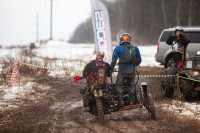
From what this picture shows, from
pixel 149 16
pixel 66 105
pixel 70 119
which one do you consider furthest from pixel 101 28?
pixel 149 16

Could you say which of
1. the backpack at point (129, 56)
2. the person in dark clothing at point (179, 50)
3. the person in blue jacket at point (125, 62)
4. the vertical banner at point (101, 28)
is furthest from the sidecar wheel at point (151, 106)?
the vertical banner at point (101, 28)

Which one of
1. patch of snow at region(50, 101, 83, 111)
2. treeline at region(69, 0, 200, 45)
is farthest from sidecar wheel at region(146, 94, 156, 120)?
treeline at region(69, 0, 200, 45)

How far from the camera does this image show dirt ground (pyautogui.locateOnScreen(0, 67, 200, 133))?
19.0 ft

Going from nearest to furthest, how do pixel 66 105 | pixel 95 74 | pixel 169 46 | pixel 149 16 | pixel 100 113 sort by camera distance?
pixel 100 113
pixel 95 74
pixel 66 105
pixel 169 46
pixel 149 16

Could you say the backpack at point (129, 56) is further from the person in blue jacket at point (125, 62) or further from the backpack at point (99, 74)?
the backpack at point (99, 74)

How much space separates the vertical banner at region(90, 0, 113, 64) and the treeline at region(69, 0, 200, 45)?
94.3 ft

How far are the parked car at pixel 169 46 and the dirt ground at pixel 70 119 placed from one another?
3.85 metres

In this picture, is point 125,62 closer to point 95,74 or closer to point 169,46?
point 95,74

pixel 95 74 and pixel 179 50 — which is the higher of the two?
pixel 179 50

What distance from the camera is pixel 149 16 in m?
51.0

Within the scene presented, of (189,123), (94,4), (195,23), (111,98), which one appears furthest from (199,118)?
(195,23)

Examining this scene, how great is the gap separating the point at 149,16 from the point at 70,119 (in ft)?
152

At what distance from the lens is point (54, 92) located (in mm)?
11094

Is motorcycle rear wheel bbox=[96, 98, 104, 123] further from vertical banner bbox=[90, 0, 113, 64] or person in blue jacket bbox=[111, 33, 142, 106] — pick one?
vertical banner bbox=[90, 0, 113, 64]
